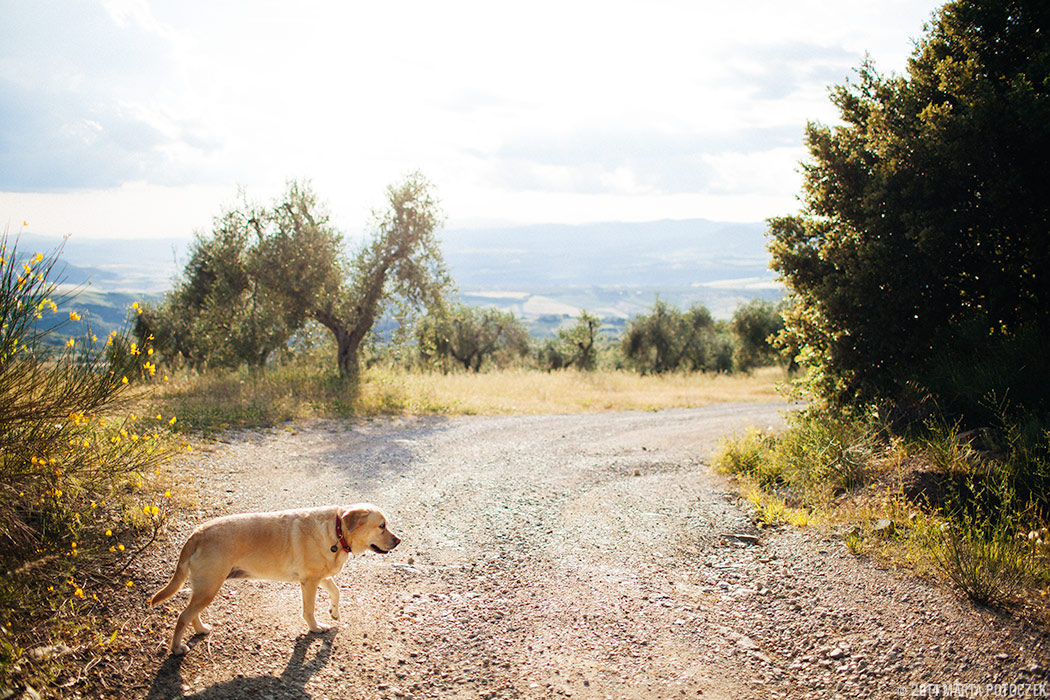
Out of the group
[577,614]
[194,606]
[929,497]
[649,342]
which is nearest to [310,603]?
[194,606]

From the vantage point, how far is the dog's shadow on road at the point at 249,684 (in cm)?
391

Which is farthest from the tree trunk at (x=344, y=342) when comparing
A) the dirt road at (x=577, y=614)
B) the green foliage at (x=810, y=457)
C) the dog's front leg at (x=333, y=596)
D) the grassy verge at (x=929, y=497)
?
the dog's front leg at (x=333, y=596)

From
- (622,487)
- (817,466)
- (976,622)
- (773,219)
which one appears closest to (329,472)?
(622,487)

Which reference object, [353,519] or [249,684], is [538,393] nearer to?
[353,519]

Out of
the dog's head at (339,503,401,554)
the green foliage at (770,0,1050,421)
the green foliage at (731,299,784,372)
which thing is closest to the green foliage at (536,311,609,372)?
the green foliage at (731,299,784,372)

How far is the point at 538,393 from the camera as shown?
853 inches

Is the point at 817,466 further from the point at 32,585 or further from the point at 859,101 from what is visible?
the point at 32,585

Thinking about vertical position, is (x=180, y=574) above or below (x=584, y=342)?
below

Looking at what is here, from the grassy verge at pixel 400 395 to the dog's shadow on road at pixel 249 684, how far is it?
759cm

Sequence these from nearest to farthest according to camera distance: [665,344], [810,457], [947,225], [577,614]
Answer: [577,614], [947,225], [810,457], [665,344]

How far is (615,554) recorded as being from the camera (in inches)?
260

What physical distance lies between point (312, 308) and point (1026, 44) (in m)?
16.9

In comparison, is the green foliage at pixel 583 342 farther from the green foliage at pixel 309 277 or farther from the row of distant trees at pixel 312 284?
the green foliage at pixel 309 277

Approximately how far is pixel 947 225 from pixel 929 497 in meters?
3.79
